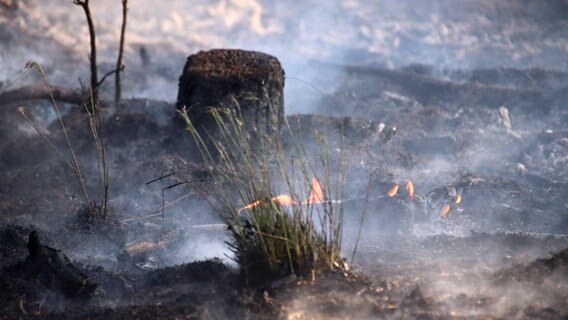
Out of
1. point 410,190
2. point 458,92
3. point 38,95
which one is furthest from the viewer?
point 458,92

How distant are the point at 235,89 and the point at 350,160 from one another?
57.5 inches

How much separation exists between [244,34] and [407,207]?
8.32m

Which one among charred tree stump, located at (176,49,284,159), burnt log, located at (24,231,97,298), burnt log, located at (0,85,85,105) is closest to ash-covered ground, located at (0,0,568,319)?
burnt log, located at (24,231,97,298)

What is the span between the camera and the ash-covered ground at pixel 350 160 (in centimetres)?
404

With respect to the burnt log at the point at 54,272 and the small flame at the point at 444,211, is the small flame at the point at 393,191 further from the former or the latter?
the burnt log at the point at 54,272

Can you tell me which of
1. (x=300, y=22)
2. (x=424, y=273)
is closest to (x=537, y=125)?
(x=424, y=273)

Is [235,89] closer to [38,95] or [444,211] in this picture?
[444,211]

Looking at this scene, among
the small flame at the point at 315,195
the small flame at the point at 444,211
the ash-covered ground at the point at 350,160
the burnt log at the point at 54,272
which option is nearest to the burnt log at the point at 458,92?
the ash-covered ground at the point at 350,160

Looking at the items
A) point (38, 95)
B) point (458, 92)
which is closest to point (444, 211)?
point (458, 92)

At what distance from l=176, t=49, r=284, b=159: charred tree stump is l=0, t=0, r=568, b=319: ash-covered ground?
394 mm

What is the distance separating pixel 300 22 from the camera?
45.1 feet

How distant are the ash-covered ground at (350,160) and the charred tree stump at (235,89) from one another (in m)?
0.39

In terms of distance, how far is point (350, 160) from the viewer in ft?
22.3

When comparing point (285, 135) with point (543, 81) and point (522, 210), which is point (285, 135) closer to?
point (522, 210)
